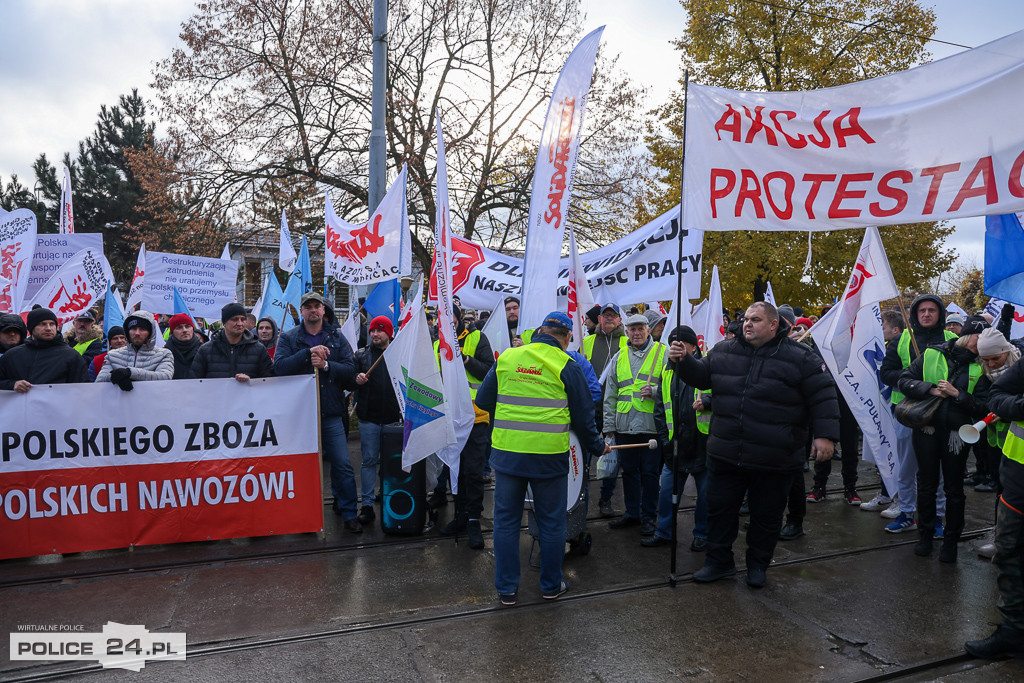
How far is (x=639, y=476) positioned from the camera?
6492 mm

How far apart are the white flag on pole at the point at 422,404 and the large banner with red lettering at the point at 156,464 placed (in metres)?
1.06

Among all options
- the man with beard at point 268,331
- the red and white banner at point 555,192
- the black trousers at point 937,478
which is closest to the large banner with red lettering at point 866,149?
the red and white banner at point 555,192

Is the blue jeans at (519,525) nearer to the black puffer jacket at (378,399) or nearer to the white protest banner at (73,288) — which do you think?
the black puffer jacket at (378,399)

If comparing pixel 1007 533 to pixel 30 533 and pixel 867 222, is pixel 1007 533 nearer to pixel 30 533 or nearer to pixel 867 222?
pixel 867 222

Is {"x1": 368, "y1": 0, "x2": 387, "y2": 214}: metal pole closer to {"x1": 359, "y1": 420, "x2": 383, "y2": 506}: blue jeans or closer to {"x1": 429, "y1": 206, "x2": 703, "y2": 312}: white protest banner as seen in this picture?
{"x1": 429, "y1": 206, "x2": 703, "y2": 312}: white protest banner

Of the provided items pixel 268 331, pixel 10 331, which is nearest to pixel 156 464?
pixel 10 331

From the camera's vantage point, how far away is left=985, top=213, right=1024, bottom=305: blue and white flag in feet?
16.9

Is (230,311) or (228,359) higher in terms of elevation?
(230,311)

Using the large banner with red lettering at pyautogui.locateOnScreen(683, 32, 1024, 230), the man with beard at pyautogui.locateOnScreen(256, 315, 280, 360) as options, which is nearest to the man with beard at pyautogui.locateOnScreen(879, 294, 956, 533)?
the large banner with red lettering at pyautogui.locateOnScreen(683, 32, 1024, 230)

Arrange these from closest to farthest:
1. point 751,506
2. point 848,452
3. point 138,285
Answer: point 751,506
point 848,452
point 138,285

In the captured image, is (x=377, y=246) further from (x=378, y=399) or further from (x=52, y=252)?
(x=52, y=252)

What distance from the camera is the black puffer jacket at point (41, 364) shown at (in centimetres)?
584

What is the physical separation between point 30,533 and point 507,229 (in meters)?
13.3

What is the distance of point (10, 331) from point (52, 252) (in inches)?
132
